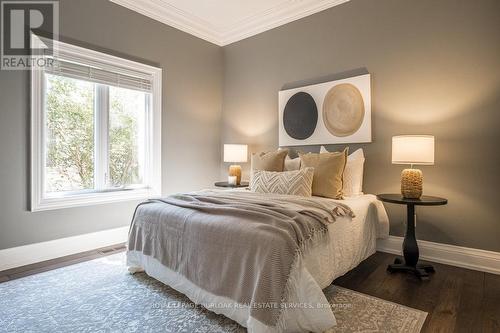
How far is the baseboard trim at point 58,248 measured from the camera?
261 centimetres

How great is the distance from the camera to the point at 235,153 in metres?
4.00

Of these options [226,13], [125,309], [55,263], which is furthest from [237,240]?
[226,13]

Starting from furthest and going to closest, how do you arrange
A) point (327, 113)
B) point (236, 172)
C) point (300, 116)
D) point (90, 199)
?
point (236, 172) → point (300, 116) → point (327, 113) → point (90, 199)

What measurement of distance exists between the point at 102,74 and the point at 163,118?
90 cm

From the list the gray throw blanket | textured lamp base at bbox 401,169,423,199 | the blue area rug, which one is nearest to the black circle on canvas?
textured lamp base at bbox 401,169,423,199

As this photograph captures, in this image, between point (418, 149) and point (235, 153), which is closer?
point (418, 149)

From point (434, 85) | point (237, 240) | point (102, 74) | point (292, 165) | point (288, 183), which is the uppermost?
point (102, 74)

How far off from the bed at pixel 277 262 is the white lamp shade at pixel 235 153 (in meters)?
1.54

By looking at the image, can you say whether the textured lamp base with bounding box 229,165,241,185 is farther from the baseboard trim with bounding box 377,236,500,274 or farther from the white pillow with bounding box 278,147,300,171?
the baseboard trim with bounding box 377,236,500,274

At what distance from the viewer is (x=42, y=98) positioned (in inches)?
109

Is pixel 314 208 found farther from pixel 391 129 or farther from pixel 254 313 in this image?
pixel 391 129

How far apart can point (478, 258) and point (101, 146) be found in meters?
4.05

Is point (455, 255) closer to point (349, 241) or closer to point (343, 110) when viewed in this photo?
point (349, 241)

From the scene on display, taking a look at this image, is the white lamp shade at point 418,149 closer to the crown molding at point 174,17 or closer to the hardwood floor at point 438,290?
the hardwood floor at point 438,290
